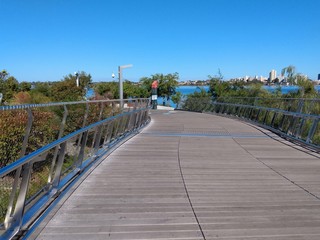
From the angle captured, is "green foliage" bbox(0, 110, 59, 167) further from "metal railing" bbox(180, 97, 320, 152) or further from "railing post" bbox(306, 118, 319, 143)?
"railing post" bbox(306, 118, 319, 143)

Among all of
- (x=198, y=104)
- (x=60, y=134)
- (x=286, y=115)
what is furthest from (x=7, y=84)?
(x=60, y=134)

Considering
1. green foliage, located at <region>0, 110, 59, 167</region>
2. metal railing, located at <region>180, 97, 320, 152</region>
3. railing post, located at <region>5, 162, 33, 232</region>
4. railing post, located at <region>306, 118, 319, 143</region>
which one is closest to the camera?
railing post, located at <region>5, 162, 33, 232</region>

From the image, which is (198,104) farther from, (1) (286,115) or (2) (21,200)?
(2) (21,200)

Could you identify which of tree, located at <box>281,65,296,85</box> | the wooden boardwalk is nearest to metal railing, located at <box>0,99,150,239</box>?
the wooden boardwalk

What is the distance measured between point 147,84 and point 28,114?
48924 millimetres

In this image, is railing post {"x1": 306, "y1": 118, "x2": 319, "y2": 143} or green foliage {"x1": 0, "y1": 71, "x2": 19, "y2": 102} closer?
railing post {"x1": 306, "y1": 118, "x2": 319, "y2": 143}

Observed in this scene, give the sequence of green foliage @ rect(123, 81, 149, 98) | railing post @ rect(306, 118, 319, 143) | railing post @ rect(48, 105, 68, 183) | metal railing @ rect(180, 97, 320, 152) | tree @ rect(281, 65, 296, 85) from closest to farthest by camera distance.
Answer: railing post @ rect(48, 105, 68, 183) → railing post @ rect(306, 118, 319, 143) → metal railing @ rect(180, 97, 320, 152) → tree @ rect(281, 65, 296, 85) → green foliage @ rect(123, 81, 149, 98)

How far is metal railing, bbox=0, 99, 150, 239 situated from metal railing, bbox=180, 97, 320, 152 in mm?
5523

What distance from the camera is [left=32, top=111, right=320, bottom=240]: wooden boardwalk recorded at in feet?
12.9

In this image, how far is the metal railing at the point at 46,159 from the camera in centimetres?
369

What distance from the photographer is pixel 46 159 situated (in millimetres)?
4609

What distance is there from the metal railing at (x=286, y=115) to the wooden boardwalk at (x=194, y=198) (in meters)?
1.38

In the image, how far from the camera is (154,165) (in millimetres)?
7281

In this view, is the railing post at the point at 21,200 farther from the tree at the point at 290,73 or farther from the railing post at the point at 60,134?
the tree at the point at 290,73
